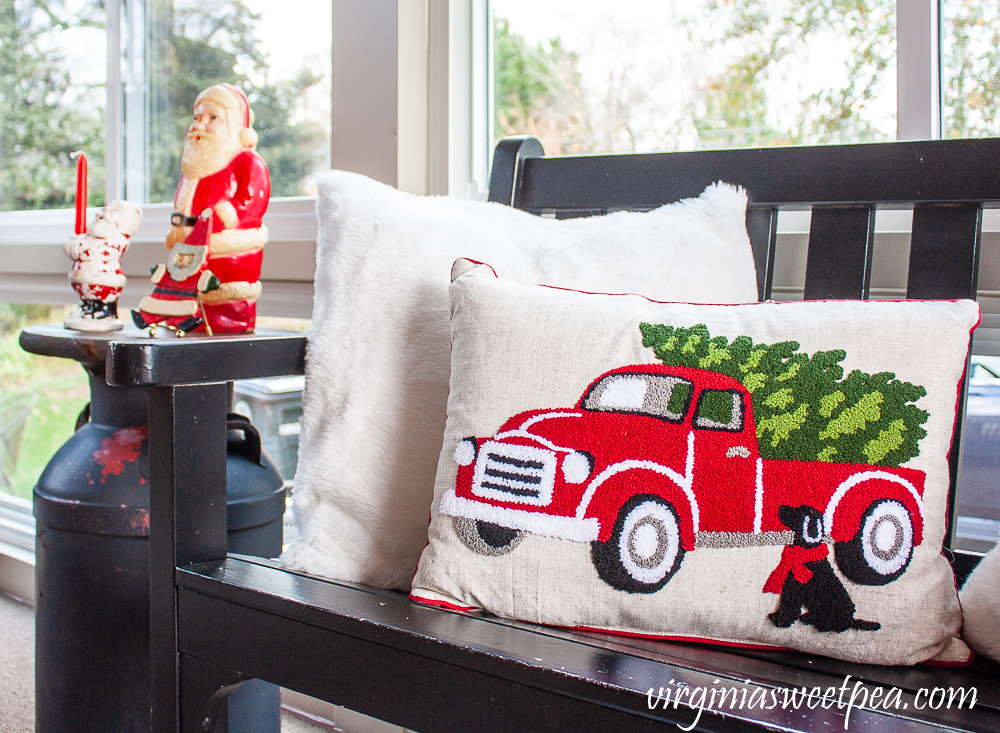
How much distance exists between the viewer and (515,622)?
0.59 meters

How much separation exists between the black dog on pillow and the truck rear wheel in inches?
7.7

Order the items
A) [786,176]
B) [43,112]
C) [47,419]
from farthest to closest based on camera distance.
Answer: [47,419] < [43,112] < [786,176]

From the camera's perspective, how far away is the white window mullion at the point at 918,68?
3.11 feet

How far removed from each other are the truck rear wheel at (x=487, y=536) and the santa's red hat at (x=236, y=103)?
0.66m

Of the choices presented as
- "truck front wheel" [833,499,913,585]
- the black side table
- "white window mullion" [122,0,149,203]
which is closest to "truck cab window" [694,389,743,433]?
"truck front wheel" [833,499,913,585]

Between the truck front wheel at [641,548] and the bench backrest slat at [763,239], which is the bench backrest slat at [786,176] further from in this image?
the truck front wheel at [641,548]

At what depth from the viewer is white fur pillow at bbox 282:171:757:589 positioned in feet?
2.44

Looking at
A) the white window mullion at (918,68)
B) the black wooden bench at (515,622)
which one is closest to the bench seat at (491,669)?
the black wooden bench at (515,622)

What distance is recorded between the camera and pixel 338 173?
873 millimetres

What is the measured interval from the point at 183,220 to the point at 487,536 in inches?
26.4

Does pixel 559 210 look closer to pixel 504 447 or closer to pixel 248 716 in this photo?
pixel 504 447

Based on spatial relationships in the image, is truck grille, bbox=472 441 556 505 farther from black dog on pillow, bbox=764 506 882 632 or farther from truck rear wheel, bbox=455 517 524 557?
black dog on pillow, bbox=764 506 882 632

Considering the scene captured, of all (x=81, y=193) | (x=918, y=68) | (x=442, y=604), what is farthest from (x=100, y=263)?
(x=918, y=68)

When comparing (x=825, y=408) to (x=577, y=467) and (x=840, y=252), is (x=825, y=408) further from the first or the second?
(x=840, y=252)
